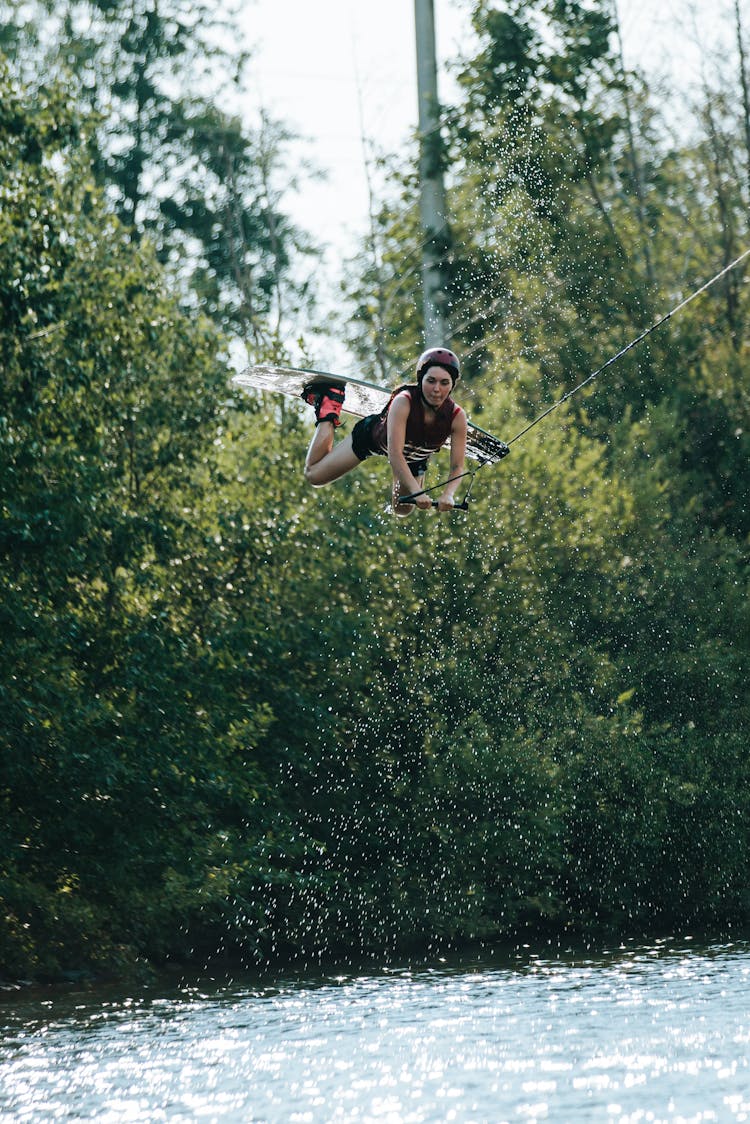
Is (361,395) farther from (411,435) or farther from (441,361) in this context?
(441,361)

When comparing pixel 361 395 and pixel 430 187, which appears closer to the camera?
pixel 361 395

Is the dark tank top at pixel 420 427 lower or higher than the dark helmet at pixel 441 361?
lower

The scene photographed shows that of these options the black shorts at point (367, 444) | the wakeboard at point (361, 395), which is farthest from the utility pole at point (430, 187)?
the black shorts at point (367, 444)

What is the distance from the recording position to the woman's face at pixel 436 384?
1041cm

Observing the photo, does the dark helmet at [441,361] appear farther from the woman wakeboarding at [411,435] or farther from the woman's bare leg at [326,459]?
the woman's bare leg at [326,459]

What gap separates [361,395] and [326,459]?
2.20 ft

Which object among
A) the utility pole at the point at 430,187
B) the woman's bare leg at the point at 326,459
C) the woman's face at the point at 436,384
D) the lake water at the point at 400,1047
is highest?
the utility pole at the point at 430,187

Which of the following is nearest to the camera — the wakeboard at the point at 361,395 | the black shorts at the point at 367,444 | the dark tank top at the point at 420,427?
the dark tank top at the point at 420,427

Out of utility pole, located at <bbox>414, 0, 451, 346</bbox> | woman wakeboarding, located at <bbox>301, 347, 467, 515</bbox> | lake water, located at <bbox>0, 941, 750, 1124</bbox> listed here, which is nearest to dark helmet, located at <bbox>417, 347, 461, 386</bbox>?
woman wakeboarding, located at <bbox>301, 347, 467, 515</bbox>

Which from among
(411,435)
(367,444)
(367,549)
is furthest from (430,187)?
(411,435)

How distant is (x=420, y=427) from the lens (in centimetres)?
1069

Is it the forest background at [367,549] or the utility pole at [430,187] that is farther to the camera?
the utility pole at [430,187]

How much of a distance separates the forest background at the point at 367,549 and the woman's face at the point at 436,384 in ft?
24.7

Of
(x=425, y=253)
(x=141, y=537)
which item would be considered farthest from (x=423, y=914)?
(x=425, y=253)
